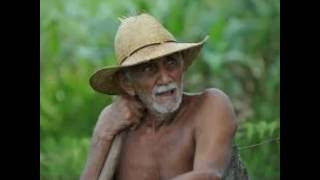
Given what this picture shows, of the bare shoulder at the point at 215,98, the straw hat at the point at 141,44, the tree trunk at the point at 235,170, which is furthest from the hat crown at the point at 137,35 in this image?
the tree trunk at the point at 235,170

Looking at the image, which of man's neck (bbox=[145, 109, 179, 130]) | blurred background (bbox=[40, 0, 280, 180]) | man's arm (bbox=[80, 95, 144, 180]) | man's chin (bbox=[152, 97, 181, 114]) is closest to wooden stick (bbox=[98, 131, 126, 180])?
man's arm (bbox=[80, 95, 144, 180])

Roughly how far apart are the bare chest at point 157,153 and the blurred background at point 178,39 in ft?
9.10

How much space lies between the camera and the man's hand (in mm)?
3754

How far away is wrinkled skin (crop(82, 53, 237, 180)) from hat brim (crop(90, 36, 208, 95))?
0.12ft

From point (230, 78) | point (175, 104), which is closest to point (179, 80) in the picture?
point (175, 104)

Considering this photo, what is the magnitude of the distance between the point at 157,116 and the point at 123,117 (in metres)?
0.13

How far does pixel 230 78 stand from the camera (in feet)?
22.1

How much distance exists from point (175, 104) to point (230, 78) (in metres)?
3.16

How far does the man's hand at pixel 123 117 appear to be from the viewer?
375 cm

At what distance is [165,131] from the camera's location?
12.2 feet

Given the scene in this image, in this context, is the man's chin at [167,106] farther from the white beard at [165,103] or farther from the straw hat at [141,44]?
the straw hat at [141,44]

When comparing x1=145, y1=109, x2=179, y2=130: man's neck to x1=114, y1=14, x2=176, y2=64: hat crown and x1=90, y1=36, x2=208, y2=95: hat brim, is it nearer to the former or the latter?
x1=90, y1=36, x2=208, y2=95: hat brim

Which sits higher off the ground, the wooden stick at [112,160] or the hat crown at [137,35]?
the hat crown at [137,35]

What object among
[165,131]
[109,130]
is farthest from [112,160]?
[165,131]
